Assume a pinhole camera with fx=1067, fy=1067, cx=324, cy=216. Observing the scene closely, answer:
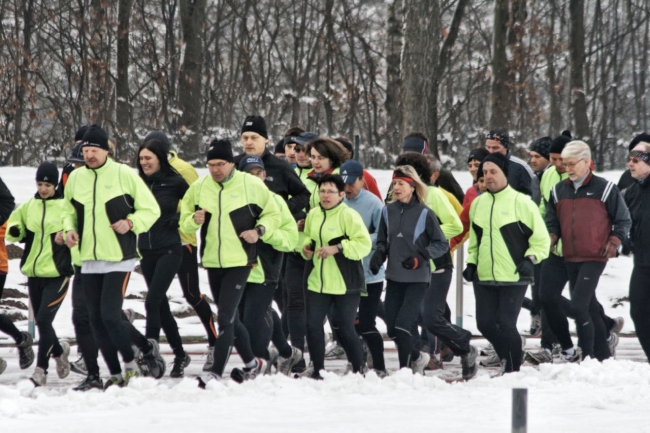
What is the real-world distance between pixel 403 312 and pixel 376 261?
44 centimetres

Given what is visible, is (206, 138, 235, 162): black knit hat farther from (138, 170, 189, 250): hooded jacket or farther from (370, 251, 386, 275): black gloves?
(370, 251, 386, 275): black gloves

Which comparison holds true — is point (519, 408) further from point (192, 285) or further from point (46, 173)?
point (46, 173)

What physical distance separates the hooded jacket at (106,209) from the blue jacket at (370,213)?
5.72 ft

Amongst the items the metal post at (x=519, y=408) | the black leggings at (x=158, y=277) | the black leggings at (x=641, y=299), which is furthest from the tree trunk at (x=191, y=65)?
the metal post at (x=519, y=408)

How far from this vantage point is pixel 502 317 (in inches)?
322

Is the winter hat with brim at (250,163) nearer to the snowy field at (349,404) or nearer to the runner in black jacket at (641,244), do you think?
the snowy field at (349,404)

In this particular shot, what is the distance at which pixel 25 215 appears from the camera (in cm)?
847

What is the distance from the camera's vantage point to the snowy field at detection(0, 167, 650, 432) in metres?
6.00

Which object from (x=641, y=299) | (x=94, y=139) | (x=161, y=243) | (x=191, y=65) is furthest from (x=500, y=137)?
(x=191, y=65)

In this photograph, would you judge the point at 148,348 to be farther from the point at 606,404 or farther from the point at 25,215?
the point at 606,404

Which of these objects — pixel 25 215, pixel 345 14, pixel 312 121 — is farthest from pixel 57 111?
pixel 25 215

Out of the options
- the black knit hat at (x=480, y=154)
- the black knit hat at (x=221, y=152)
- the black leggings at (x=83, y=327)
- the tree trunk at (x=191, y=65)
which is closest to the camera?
the black knit hat at (x=221, y=152)

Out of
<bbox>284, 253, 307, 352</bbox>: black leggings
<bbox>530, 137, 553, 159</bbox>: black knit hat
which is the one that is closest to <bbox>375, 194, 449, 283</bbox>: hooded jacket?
<bbox>284, 253, 307, 352</bbox>: black leggings

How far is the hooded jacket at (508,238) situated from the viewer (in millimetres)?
8102
